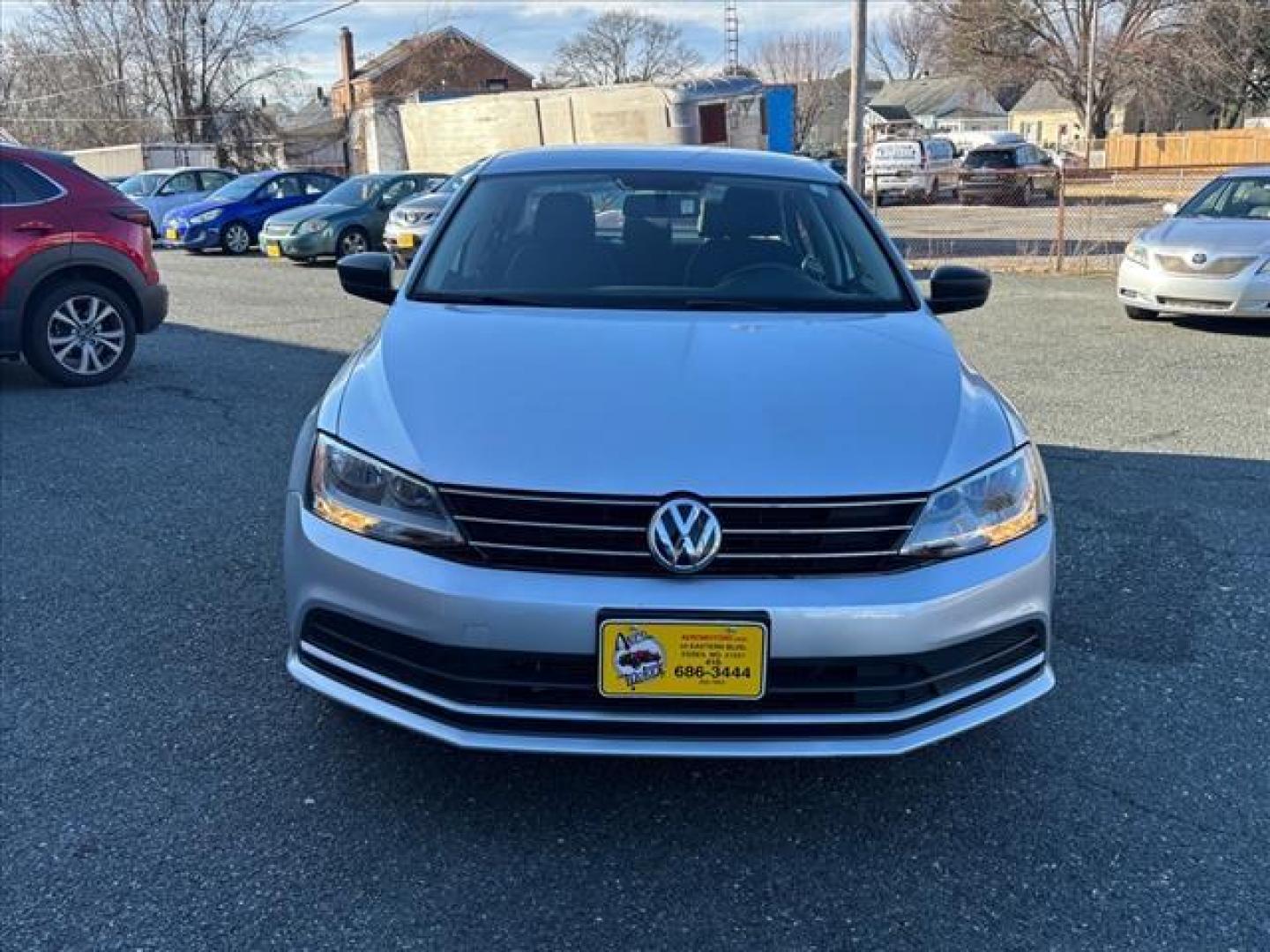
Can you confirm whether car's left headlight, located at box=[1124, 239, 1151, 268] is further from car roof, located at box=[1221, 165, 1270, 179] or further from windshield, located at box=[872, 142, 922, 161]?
windshield, located at box=[872, 142, 922, 161]

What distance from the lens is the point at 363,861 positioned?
2.57m

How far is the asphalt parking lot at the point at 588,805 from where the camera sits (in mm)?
2393

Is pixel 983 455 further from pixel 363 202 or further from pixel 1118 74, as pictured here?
pixel 1118 74

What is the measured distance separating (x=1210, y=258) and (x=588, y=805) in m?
8.86

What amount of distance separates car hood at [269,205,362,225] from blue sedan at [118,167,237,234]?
17.4 feet

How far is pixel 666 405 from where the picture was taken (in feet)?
8.95

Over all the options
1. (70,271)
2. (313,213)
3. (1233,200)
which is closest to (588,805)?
(70,271)

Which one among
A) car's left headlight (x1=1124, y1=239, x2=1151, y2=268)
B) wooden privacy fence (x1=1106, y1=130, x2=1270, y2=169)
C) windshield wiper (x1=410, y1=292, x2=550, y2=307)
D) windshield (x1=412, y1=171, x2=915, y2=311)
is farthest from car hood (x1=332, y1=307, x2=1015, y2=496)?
wooden privacy fence (x1=1106, y1=130, x2=1270, y2=169)

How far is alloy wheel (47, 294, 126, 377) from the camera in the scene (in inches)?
306

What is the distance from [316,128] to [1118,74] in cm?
3295

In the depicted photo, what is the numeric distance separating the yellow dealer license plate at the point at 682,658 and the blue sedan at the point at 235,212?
751 inches

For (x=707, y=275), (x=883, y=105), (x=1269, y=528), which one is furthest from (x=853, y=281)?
(x=883, y=105)

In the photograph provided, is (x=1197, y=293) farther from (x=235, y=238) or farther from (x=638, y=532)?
(x=235, y=238)

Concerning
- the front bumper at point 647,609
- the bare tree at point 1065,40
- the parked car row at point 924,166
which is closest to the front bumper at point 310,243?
the parked car row at point 924,166
